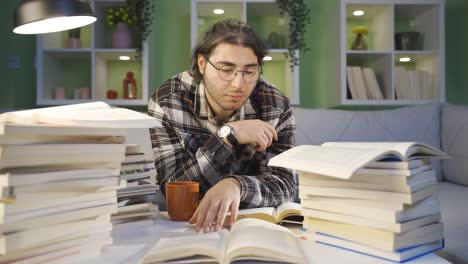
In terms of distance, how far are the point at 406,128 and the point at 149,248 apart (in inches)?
83.6

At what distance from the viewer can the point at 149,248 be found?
0.76 m

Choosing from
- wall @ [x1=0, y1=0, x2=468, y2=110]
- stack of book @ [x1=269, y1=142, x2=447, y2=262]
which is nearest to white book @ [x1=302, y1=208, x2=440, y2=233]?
stack of book @ [x1=269, y1=142, x2=447, y2=262]

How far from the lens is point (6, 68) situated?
3174 millimetres

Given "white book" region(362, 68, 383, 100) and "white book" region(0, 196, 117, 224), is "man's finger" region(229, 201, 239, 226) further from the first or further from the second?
"white book" region(362, 68, 383, 100)

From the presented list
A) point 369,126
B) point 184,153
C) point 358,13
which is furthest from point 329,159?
A: point 358,13

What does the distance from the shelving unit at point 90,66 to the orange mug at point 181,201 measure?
6.38 feet

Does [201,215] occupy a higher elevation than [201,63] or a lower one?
lower

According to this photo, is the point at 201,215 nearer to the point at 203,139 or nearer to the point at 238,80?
the point at 238,80

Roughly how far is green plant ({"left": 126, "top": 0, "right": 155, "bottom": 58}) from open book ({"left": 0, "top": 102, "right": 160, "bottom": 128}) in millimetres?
2267

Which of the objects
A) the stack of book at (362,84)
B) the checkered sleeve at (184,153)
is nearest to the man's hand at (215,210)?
the checkered sleeve at (184,153)

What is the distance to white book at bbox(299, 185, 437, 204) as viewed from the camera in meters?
0.69

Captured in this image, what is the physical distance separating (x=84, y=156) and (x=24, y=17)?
2.66ft

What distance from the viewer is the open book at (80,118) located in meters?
0.63

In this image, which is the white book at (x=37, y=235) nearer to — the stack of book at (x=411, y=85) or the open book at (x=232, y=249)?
the open book at (x=232, y=249)
